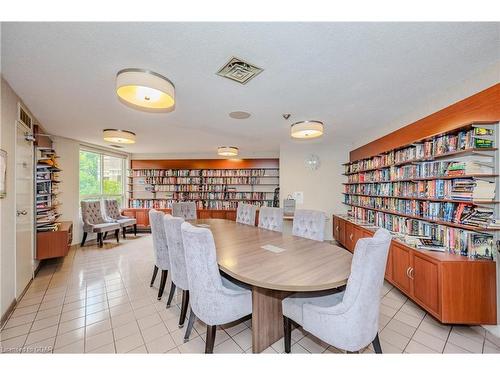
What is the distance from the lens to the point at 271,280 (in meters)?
1.38

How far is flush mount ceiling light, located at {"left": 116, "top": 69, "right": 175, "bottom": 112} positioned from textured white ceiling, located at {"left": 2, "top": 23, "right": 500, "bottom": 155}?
0.09m

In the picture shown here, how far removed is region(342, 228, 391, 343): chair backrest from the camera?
127cm

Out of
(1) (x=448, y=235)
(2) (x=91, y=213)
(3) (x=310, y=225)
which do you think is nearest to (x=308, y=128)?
(3) (x=310, y=225)

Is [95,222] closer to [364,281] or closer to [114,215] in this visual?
[114,215]

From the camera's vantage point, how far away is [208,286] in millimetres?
1561

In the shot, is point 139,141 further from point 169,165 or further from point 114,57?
point 114,57

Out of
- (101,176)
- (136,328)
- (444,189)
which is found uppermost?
(101,176)

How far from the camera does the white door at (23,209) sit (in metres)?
2.47

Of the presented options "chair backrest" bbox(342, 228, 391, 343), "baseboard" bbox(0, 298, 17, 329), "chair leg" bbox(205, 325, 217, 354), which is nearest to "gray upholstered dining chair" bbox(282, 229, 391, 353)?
"chair backrest" bbox(342, 228, 391, 343)

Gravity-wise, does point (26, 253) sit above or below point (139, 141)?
below

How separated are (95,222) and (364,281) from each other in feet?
19.0

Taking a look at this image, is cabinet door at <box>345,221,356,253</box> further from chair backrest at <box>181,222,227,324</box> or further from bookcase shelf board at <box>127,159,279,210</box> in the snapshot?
chair backrest at <box>181,222,227,324</box>

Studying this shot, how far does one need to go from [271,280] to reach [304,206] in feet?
13.4
